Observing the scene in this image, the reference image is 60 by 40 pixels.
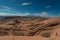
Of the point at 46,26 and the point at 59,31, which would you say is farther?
the point at 46,26

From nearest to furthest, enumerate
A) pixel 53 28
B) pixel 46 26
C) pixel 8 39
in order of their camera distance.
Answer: pixel 8 39 → pixel 53 28 → pixel 46 26

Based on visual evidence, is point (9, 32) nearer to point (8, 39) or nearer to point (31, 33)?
point (31, 33)

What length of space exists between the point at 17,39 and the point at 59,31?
3.60 meters

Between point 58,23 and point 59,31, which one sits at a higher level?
point 58,23

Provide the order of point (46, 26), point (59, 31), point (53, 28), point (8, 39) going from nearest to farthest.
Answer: point (8, 39), point (59, 31), point (53, 28), point (46, 26)

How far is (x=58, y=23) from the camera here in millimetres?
13461

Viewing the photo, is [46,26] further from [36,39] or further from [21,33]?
[36,39]

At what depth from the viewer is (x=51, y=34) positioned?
37.7 ft

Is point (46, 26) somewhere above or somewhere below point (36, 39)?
above

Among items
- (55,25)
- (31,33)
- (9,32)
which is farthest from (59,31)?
(9,32)

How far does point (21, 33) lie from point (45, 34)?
2267 mm

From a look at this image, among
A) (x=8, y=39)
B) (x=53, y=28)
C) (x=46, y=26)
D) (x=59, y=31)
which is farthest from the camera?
(x=46, y=26)

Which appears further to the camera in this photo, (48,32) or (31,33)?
(31,33)

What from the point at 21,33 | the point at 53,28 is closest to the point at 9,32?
the point at 21,33
